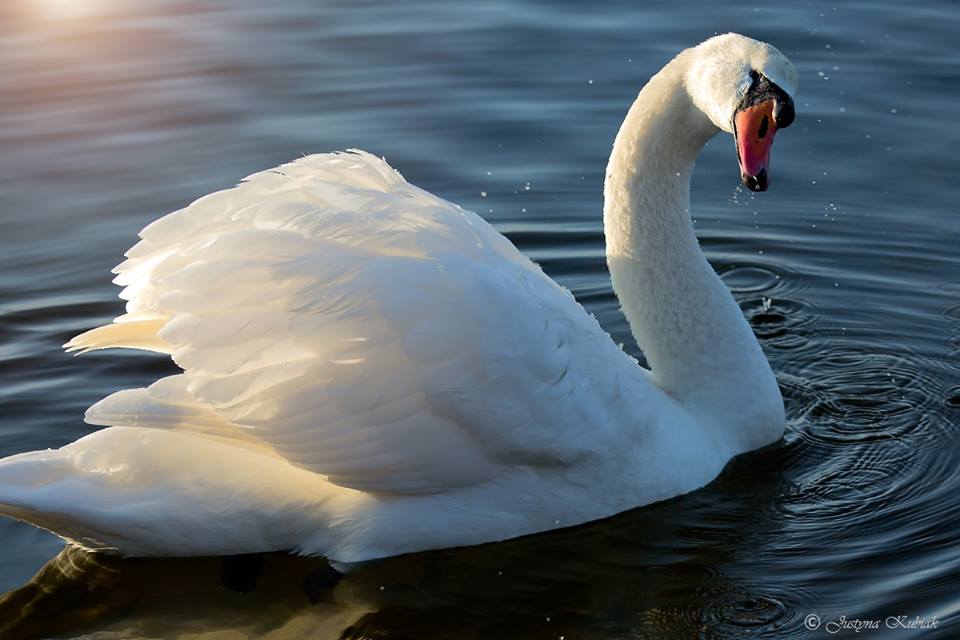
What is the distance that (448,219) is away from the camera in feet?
25.1

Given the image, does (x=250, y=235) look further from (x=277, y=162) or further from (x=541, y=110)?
(x=541, y=110)

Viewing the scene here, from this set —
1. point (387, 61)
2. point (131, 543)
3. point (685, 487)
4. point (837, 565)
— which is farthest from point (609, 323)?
point (387, 61)

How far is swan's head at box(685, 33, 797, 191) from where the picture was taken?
24.6ft

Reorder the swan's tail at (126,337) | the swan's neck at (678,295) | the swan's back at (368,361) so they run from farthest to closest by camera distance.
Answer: the swan's neck at (678,295) → the swan's tail at (126,337) → the swan's back at (368,361)

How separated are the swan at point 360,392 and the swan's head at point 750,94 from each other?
0.03ft

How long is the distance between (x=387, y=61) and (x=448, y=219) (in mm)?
7332

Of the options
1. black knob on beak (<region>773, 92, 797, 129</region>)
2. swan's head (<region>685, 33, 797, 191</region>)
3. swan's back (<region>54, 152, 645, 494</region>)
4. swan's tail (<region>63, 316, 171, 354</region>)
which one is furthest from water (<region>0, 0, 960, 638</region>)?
black knob on beak (<region>773, 92, 797, 129</region>)

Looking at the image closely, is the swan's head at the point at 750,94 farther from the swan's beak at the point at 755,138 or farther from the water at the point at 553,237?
the water at the point at 553,237

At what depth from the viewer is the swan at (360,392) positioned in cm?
709

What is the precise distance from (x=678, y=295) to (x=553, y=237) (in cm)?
305

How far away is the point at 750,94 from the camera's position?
7527mm

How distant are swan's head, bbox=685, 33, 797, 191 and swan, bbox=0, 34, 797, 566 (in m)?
0.01

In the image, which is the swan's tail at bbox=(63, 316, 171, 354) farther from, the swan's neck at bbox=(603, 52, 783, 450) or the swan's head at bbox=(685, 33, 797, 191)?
the swan's head at bbox=(685, 33, 797, 191)

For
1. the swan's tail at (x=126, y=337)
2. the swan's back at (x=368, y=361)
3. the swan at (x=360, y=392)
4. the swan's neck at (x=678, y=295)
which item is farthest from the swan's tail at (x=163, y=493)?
the swan's neck at (x=678, y=295)
